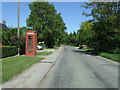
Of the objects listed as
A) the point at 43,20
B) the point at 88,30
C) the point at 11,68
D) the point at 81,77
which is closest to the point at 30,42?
the point at 11,68

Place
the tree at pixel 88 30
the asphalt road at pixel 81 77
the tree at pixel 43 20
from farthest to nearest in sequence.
Result: the tree at pixel 43 20 < the tree at pixel 88 30 < the asphalt road at pixel 81 77

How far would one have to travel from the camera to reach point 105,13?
25.8m

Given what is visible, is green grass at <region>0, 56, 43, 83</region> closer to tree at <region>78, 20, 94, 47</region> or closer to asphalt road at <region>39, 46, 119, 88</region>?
asphalt road at <region>39, 46, 119, 88</region>

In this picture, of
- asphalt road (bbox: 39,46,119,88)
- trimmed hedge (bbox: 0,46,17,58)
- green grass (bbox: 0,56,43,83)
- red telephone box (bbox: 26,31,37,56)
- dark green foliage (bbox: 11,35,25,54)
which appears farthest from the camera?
dark green foliage (bbox: 11,35,25,54)

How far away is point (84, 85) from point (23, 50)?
19863 millimetres

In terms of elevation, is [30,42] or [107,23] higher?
[107,23]

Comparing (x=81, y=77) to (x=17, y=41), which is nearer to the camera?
(x=81, y=77)

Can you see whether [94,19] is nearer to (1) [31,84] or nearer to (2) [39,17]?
(1) [31,84]

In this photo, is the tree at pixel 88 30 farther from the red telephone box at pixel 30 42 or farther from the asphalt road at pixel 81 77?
the asphalt road at pixel 81 77

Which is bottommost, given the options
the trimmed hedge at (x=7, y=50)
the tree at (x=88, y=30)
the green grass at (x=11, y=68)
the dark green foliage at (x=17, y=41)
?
the green grass at (x=11, y=68)

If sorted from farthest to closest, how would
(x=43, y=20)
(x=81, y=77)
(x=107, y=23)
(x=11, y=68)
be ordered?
(x=43, y=20) → (x=107, y=23) → (x=11, y=68) → (x=81, y=77)

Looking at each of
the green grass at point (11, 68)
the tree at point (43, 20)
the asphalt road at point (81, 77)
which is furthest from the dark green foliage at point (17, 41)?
the tree at point (43, 20)

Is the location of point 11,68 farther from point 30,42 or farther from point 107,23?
point 107,23

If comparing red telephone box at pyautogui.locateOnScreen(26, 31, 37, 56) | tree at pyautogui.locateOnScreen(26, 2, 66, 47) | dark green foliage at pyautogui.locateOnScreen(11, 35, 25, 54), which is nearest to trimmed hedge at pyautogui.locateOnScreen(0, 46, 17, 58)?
dark green foliage at pyautogui.locateOnScreen(11, 35, 25, 54)
